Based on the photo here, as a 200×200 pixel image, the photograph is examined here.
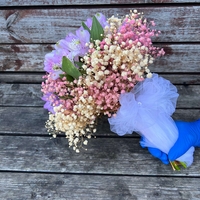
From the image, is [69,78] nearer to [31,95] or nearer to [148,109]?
[148,109]

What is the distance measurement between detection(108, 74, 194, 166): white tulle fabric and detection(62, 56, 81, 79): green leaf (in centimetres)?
16

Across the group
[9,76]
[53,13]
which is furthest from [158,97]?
[9,76]

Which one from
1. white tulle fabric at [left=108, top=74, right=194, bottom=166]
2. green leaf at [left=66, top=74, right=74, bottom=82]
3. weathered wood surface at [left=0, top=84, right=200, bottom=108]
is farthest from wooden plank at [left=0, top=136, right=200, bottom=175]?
green leaf at [left=66, top=74, right=74, bottom=82]

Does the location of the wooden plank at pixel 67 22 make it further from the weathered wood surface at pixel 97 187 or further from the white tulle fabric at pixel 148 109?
the weathered wood surface at pixel 97 187

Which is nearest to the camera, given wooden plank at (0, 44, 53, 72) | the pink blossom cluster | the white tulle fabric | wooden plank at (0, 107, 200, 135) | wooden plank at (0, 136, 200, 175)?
the pink blossom cluster

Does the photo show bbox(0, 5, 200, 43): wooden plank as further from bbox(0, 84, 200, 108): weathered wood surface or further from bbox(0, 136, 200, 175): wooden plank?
bbox(0, 136, 200, 175): wooden plank

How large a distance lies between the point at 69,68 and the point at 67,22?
44 centimetres

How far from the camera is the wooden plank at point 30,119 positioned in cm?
112

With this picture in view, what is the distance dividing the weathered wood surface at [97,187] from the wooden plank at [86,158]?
26 millimetres

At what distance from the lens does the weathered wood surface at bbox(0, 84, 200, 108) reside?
119 cm

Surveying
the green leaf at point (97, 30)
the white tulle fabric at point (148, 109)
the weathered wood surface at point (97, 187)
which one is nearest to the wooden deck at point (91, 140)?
the weathered wood surface at point (97, 187)

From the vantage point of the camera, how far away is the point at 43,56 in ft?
4.11

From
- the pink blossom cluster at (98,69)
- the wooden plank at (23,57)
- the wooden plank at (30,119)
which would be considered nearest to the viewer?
the pink blossom cluster at (98,69)

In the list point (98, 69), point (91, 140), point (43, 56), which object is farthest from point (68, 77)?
point (43, 56)
